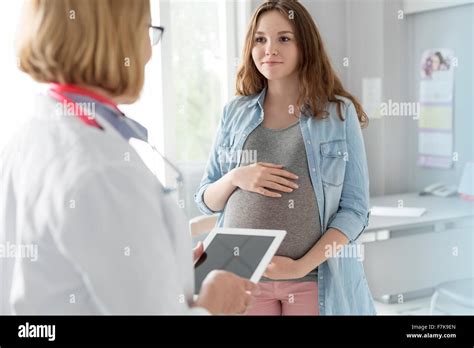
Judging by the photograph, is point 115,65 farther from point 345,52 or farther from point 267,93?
point 345,52

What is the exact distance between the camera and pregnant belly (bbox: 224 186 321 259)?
1161mm

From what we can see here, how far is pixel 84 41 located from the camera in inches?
27.6

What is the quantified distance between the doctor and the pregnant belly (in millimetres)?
408

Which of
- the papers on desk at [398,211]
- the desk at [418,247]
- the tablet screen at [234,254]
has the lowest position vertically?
the desk at [418,247]

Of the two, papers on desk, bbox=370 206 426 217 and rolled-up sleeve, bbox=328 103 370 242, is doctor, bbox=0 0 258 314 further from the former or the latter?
papers on desk, bbox=370 206 426 217

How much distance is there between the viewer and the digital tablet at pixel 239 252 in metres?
0.87

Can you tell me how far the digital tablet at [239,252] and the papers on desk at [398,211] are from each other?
1.05 metres

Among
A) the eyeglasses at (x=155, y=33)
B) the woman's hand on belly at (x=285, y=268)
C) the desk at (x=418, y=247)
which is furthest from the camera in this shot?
the desk at (x=418, y=247)

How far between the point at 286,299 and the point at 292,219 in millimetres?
162

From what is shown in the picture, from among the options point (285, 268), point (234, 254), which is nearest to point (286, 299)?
point (285, 268)

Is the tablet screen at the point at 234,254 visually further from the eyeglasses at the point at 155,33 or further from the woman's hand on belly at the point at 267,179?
the eyeglasses at the point at 155,33

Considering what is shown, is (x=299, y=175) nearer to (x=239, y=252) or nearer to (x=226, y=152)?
(x=226, y=152)

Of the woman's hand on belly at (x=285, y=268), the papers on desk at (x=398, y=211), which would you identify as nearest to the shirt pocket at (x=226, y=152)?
the woman's hand on belly at (x=285, y=268)
